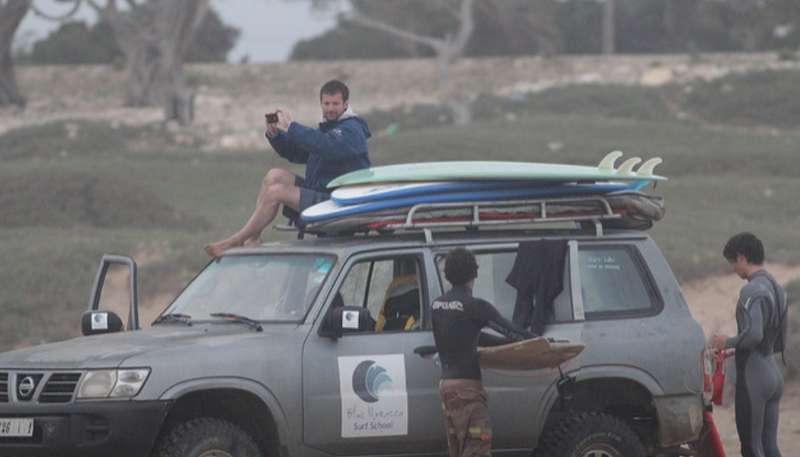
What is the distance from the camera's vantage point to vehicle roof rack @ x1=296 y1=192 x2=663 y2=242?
953 centimetres

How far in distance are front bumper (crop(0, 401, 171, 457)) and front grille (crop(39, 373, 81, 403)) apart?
0.06m

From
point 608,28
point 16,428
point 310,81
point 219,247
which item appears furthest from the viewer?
point 608,28

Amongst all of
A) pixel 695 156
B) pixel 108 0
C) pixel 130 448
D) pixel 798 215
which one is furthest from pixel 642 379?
pixel 108 0

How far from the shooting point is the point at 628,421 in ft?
33.2

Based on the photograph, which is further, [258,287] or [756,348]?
[756,348]

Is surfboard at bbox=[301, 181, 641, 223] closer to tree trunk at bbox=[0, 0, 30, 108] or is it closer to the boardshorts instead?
the boardshorts

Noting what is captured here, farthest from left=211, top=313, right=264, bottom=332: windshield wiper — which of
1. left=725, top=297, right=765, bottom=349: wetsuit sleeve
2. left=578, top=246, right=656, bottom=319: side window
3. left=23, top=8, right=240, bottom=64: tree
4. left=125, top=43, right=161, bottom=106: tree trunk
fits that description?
left=23, top=8, right=240, bottom=64: tree

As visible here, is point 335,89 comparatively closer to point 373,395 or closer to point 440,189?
point 440,189

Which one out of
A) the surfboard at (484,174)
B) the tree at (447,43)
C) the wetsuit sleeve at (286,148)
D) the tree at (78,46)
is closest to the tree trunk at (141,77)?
the tree at (447,43)

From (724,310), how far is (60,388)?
12846 millimetres

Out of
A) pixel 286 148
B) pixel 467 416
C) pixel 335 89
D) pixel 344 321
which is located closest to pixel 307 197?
pixel 286 148

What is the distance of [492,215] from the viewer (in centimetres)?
973

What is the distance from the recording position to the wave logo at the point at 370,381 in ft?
29.6

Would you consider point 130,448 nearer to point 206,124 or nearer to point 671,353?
point 671,353
